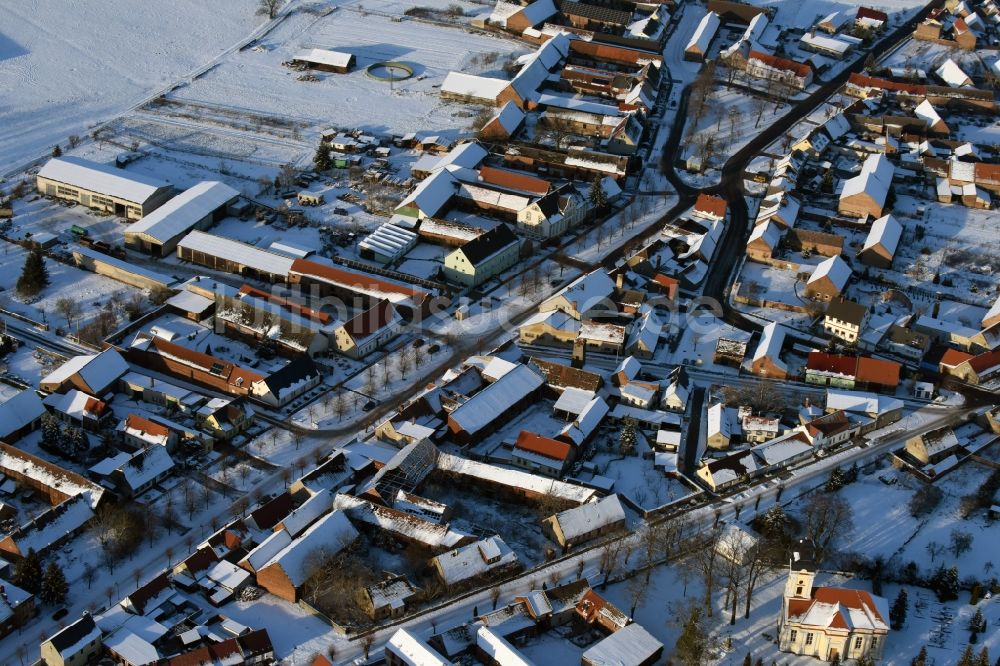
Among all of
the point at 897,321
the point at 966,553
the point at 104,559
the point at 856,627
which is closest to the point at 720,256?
the point at 897,321

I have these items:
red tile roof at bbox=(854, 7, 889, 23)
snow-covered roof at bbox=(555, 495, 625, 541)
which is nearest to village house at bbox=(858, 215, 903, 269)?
snow-covered roof at bbox=(555, 495, 625, 541)

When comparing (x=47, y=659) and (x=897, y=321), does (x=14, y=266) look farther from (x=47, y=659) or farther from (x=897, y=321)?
(x=897, y=321)

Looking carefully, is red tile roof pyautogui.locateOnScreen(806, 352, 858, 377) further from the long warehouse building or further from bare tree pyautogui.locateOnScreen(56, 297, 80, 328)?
bare tree pyautogui.locateOnScreen(56, 297, 80, 328)

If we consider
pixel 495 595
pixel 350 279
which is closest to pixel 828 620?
pixel 495 595

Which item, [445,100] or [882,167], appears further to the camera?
[445,100]

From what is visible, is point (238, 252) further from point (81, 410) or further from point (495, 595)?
point (495, 595)
